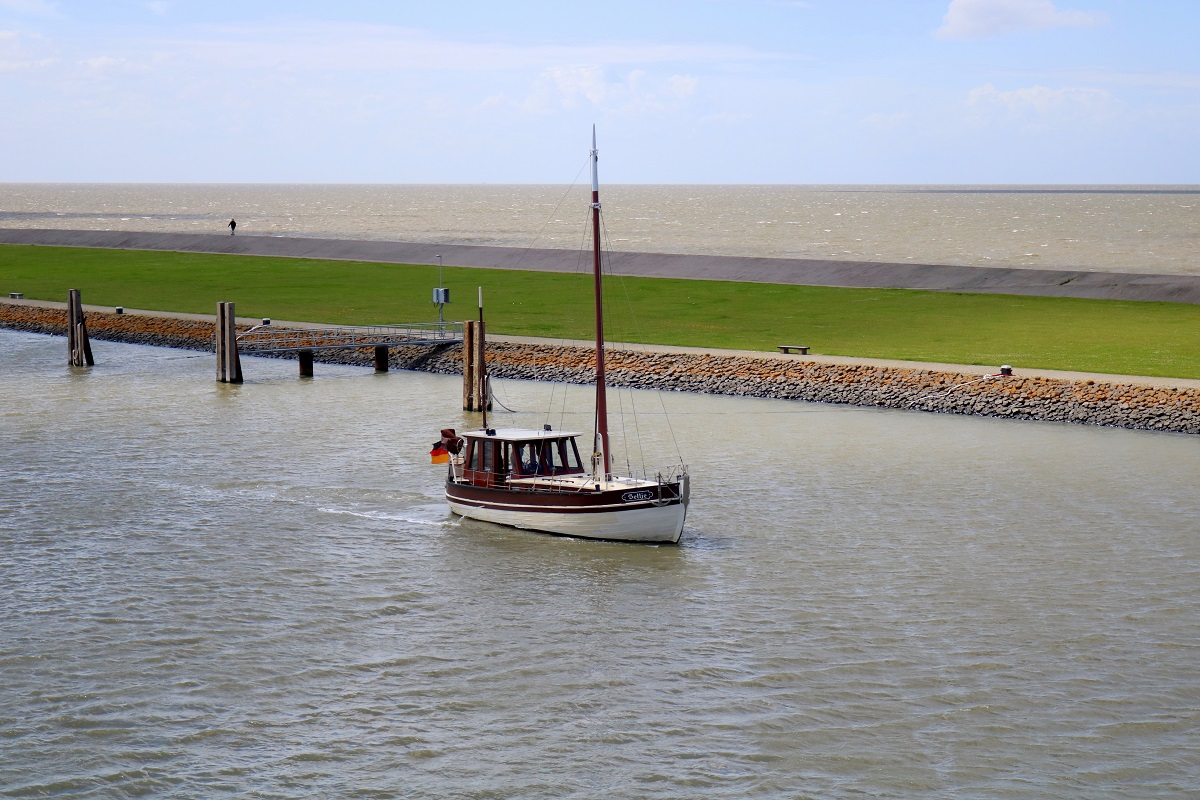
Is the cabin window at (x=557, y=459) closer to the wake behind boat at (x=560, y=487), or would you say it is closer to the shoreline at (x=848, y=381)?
the wake behind boat at (x=560, y=487)

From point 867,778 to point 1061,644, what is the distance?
6675mm

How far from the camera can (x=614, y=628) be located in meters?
24.2

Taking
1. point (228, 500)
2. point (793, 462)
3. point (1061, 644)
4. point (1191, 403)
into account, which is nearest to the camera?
point (1061, 644)

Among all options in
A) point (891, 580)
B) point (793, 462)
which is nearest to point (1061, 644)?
point (891, 580)

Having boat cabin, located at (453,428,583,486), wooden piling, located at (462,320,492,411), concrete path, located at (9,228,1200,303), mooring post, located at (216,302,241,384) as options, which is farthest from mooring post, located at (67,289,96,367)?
boat cabin, located at (453,428,583,486)

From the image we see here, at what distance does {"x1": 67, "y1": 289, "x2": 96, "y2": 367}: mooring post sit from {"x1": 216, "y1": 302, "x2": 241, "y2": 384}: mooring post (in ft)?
27.9

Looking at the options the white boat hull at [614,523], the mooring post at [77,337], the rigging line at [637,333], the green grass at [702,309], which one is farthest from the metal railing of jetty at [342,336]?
the white boat hull at [614,523]

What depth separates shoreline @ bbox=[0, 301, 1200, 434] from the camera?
4262cm

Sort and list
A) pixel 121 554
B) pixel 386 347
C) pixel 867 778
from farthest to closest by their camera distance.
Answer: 1. pixel 386 347
2. pixel 121 554
3. pixel 867 778

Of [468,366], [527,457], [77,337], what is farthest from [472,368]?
[77,337]

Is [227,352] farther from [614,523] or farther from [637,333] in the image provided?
[614,523]

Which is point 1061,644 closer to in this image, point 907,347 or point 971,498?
point 971,498

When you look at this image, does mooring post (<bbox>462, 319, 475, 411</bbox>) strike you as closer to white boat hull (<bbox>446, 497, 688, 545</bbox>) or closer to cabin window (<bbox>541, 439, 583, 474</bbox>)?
cabin window (<bbox>541, 439, 583, 474</bbox>)

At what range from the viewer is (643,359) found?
52.9 meters
